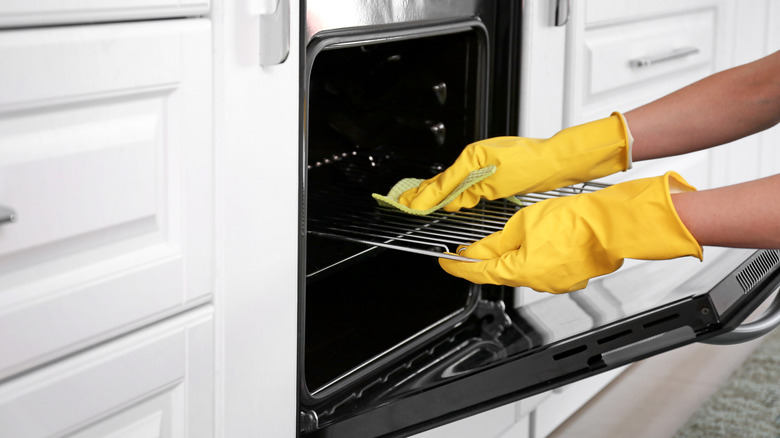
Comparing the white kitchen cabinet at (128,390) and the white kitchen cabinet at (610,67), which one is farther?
the white kitchen cabinet at (610,67)

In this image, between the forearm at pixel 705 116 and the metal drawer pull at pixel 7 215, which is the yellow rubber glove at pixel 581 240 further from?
the metal drawer pull at pixel 7 215

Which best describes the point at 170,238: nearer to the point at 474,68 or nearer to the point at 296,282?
the point at 296,282

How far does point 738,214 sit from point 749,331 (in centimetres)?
33

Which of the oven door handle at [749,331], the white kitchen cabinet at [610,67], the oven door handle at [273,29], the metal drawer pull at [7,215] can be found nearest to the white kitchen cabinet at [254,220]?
the oven door handle at [273,29]

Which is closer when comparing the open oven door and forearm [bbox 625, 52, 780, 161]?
the open oven door

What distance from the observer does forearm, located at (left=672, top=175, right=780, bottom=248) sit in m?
0.96

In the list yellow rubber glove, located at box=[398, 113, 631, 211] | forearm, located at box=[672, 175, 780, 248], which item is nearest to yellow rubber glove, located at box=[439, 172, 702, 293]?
forearm, located at box=[672, 175, 780, 248]

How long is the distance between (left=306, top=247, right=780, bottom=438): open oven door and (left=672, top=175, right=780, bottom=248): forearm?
0.16m

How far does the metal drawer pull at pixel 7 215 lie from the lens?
2.35ft

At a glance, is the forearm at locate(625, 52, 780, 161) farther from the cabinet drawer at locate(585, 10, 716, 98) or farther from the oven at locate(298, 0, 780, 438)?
the cabinet drawer at locate(585, 10, 716, 98)

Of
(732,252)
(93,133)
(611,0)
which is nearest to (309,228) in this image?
(93,133)

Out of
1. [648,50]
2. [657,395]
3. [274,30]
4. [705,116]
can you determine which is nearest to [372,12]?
[274,30]

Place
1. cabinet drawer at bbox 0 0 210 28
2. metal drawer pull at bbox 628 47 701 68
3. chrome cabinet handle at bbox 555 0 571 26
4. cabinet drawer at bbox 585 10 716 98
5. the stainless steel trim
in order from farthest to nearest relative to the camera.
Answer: metal drawer pull at bbox 628 47 701 68 → cabinet drawer at bbox 585 10 716 98 → chrome cabinet handle at bbox 555 0 571 26 → the stainless steel trim → cabinet drawer at bbox 0 0 210 28

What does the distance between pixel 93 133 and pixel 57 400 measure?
26cm
